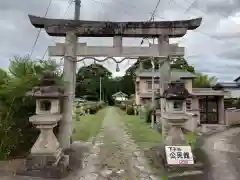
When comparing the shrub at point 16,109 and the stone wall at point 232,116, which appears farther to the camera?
the stone wall at point 232,116

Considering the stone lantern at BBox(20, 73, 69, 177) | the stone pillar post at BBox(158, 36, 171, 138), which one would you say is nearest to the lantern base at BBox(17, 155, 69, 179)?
the stone lantern at BBox(20, 73, 69, 177)

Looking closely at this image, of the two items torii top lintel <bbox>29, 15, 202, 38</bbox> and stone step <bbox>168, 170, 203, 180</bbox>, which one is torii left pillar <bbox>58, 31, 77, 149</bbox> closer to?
torii top lintel <bbox>29, 15, 202, 38</bbox>

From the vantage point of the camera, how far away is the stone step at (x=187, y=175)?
22.9 feet

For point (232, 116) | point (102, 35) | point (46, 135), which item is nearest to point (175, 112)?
point (102, 35)

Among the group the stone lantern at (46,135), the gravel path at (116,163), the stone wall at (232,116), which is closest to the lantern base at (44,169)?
the stone lantern at (46,135)

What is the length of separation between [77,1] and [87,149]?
574 cm

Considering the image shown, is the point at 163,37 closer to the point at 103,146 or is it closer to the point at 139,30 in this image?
the point at 139,30

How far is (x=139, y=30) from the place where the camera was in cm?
936

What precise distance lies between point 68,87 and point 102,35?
213cm

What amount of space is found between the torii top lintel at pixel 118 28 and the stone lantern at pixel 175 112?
1976mm

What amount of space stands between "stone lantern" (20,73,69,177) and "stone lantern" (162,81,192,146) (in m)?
3.26

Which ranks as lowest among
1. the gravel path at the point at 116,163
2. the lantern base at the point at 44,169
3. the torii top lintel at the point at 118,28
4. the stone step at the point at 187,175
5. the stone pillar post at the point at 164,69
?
the stone step at the point at 187,175

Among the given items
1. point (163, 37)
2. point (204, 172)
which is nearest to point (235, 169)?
point (204, 172)

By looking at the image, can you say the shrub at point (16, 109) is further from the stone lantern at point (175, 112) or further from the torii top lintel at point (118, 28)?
the stone lantern at point (175, 112)
